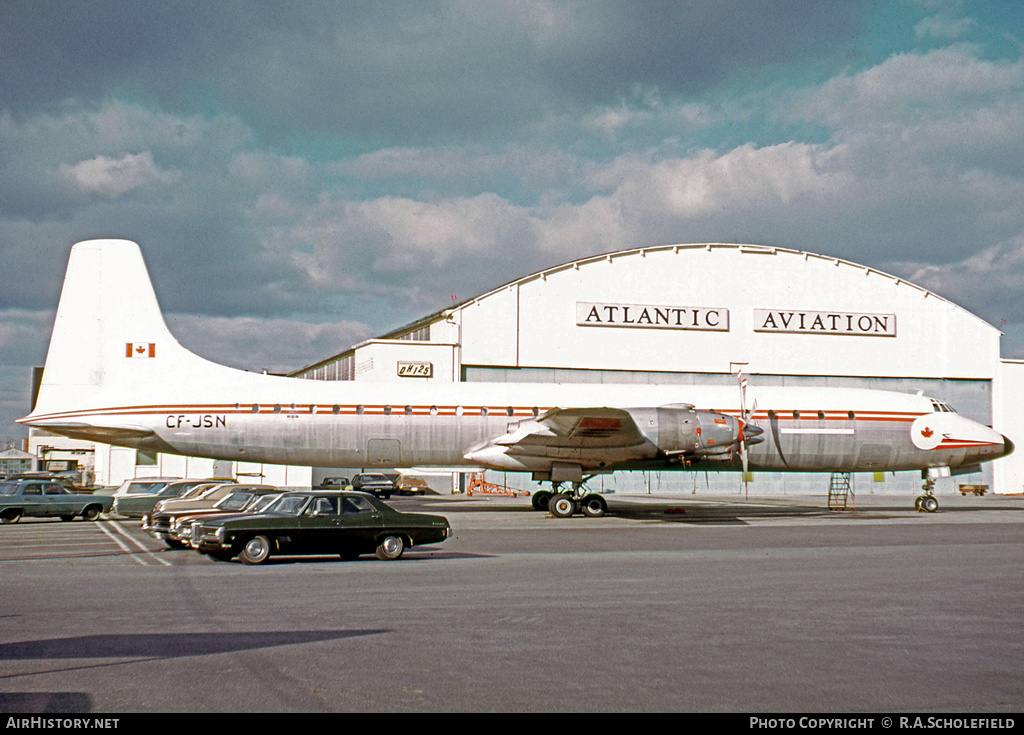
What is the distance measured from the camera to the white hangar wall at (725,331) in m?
53.0

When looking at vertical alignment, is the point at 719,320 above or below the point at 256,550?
above

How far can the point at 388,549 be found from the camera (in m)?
17.5

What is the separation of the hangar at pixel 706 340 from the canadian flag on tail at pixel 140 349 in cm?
2147

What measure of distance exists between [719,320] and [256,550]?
144ft

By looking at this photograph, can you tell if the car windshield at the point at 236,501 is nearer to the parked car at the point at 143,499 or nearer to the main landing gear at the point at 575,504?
the parked car at the point at 143,499

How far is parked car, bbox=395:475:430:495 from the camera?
54625mm

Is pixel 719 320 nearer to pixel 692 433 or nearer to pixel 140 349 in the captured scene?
pixel 692 433

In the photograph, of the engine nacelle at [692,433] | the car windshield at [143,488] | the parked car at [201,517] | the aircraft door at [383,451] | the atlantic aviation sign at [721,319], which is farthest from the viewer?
the atlantic aviation sign at [721,319]

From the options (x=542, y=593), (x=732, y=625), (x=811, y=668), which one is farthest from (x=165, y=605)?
(x=811, y=668)

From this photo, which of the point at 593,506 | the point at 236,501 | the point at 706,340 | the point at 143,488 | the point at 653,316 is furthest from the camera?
the point at 706,340

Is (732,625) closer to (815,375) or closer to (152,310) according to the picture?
(152,310)

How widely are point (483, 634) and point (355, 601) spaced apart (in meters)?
2.93

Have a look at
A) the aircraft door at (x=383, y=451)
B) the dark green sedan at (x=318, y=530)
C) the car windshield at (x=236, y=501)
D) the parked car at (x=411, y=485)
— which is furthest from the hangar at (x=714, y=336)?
the dark green sedan at (x=318, y=530)

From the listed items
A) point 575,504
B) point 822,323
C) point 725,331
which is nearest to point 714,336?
point 725,331
